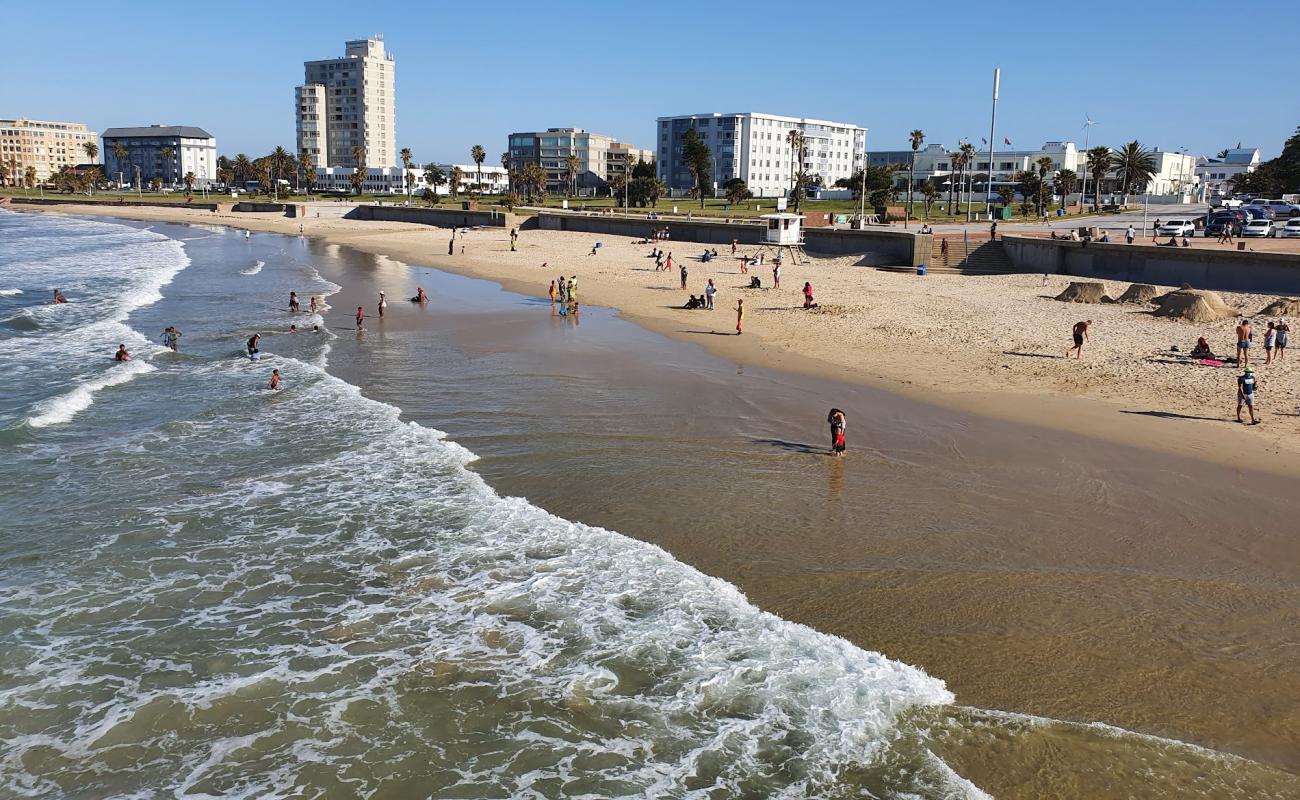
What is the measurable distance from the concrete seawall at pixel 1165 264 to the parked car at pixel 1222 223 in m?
13.6

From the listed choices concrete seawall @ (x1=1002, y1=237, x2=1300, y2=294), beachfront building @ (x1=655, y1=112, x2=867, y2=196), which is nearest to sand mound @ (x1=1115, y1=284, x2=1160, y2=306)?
concrete seawall @ (x1=1002, y1=237, x2=1300, y2=294)

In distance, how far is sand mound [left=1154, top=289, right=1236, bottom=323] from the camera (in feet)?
99.9

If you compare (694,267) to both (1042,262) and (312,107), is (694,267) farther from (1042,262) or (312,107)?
(312,107)

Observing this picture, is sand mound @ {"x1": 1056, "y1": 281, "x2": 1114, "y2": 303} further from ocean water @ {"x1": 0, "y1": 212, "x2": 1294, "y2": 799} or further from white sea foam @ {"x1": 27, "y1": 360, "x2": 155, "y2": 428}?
white sea foam @ {"x1": 27, "y1": 360, "x2": 155, "y2": 428}

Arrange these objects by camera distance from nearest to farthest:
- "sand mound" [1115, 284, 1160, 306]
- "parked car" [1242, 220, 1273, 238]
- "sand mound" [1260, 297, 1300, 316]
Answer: "sand mound" [1260, 297, 1300, 316] → "sand mound" [1115, 284, 1160, 306] → "parked car" [1242, 220, 1273, 238]

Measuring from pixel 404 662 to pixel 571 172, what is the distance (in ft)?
450

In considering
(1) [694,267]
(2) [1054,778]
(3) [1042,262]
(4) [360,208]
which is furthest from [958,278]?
(4) [360,208]

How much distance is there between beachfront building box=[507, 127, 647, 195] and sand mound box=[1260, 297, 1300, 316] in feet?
448

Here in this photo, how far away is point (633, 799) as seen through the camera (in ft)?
27.0

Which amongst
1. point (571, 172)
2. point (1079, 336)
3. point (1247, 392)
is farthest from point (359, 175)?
point (1247, 392)

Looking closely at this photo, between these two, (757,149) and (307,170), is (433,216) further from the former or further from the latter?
(307,170)

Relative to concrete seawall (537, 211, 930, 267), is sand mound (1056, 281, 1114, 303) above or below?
below

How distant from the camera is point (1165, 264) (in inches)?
1508

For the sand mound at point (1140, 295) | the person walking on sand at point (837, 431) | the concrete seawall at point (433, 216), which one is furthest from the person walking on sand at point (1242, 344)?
the concrete seawall at point (433, 216)
